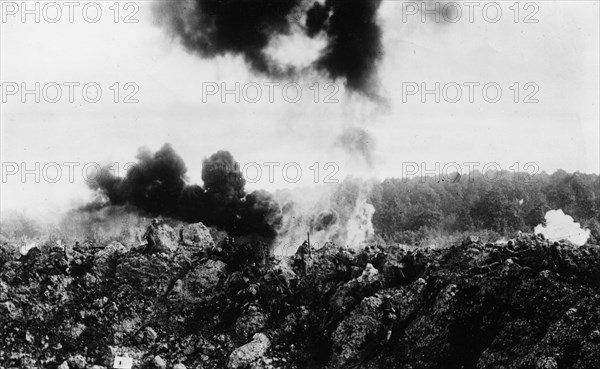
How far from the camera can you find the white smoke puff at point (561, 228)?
51.5m

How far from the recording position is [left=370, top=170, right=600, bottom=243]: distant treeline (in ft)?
185

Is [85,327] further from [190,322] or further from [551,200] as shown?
[551,200]

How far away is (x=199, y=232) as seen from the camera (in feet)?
122

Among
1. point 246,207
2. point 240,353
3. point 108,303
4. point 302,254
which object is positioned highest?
point 246,207

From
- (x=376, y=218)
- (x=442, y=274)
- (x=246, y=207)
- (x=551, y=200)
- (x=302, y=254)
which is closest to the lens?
(x=442, y=274)

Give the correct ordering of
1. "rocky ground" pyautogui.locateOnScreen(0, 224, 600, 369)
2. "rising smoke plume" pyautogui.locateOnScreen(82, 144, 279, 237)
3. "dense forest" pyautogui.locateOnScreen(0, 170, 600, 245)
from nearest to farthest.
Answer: "rocky ground" pyautogui.locateOnScreen(0, 224, 600, 369) → "rising smoke plume" pyautogui.locateOnScreen(82, 144, 279, 237) → "dense forest" pyautogui.locateOnScreen(0, 170, 600, 245)

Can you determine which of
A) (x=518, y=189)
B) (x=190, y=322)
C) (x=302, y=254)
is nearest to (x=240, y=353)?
(x=190, y=322)

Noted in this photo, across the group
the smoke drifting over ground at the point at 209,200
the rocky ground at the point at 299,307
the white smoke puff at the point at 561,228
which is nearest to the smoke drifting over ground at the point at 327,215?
the smoke drifting over ground at the point at 209,200

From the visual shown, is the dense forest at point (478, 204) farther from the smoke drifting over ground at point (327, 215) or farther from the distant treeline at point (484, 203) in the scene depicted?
the smoke drifting over ground at point (327, 215)

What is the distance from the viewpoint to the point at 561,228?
53.3 m

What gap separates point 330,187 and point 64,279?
33059 mm

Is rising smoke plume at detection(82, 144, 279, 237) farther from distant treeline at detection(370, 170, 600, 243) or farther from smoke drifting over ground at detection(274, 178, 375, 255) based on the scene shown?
distant treeline at detection(370, 170, 600, 243)

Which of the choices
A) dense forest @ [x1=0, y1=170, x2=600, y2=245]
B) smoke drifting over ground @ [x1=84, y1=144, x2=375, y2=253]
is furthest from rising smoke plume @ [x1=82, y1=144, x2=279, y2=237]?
dense forest @ [x1=0, y1=170, x2=600, y2=245]

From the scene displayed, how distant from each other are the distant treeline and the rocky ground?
25928mm
